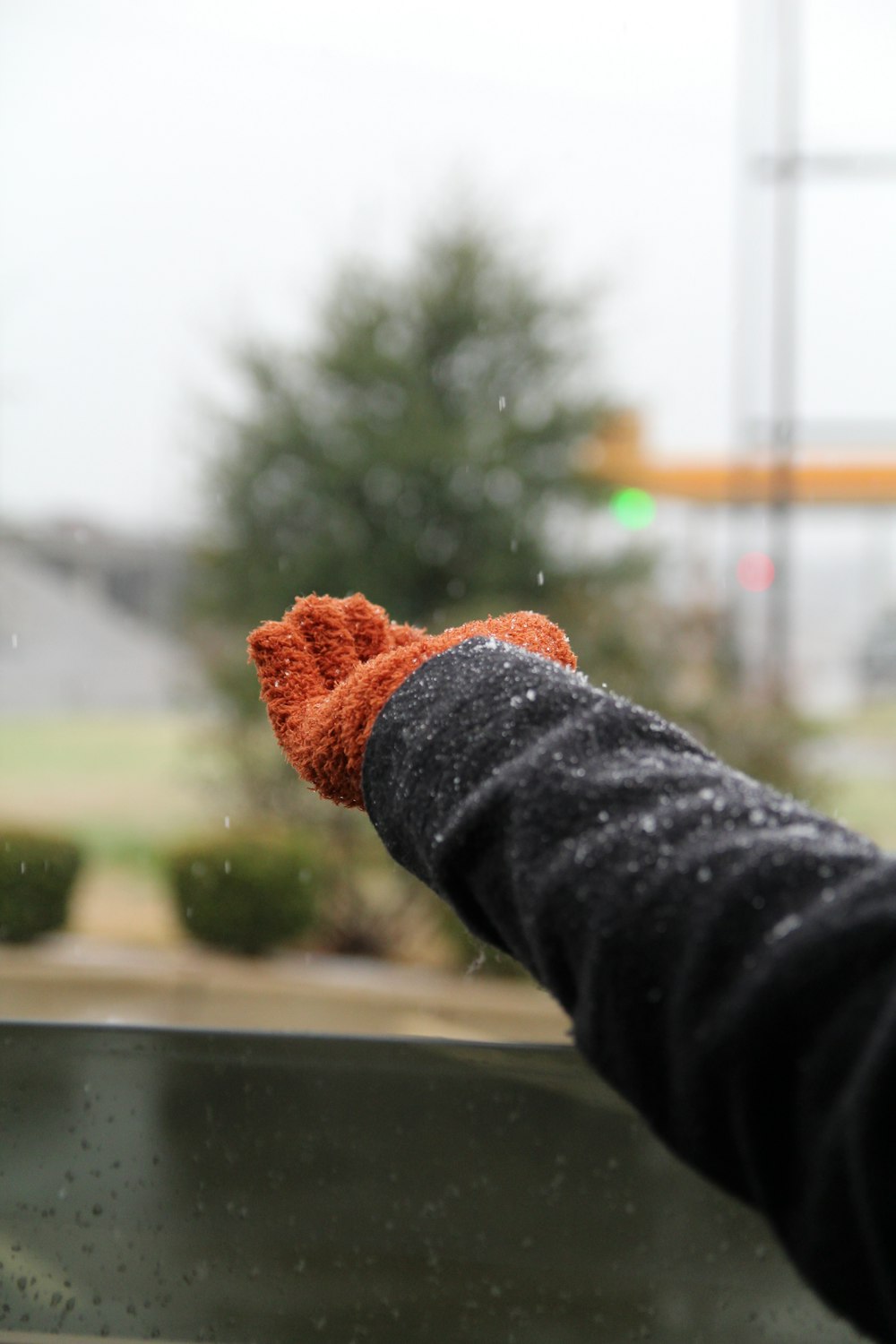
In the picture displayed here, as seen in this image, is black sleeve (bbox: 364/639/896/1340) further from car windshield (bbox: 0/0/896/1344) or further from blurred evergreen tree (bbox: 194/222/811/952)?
blurred evergreen tree (bbox: 194/222/811/952)

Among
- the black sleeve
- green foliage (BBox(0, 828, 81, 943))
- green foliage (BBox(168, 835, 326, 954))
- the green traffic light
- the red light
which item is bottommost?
green foliage (BBox(168, 835, 326, 954))

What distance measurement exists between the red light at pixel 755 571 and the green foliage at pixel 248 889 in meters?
1.18

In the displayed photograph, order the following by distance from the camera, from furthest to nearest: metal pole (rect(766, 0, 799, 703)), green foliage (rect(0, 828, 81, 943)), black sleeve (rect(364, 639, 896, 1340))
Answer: metal pole (rect(766, 0, 799, 703)) → green foliage (rect(0, 828, 81, 943)) → black sleeve (rect(364, 639, 896, 1340))

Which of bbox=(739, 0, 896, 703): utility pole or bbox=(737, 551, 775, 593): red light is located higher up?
bbox=(739, 0, 896, 703): utility pole

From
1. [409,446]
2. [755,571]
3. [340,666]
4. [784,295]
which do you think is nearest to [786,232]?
[784,295]

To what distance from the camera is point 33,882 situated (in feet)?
6.76

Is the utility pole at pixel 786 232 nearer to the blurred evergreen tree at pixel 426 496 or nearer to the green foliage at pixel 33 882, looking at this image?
the blurred evergreen tree at pixel 426 496

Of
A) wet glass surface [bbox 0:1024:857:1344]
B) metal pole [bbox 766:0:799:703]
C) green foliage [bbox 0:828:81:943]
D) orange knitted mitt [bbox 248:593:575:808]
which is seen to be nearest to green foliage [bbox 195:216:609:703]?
metal pole [bbox 766:0:799:703]

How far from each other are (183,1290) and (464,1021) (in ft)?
1.57

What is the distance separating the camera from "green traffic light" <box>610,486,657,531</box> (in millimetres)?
3096

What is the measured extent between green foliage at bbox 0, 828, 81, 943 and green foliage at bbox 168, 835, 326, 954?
0.33m

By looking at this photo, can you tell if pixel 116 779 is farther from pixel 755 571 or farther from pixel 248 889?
pixel 755 571

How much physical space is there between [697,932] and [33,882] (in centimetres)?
192

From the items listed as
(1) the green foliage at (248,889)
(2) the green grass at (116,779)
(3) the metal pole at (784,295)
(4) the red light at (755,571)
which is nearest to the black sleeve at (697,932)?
(1) the green foliage at (248,889)
